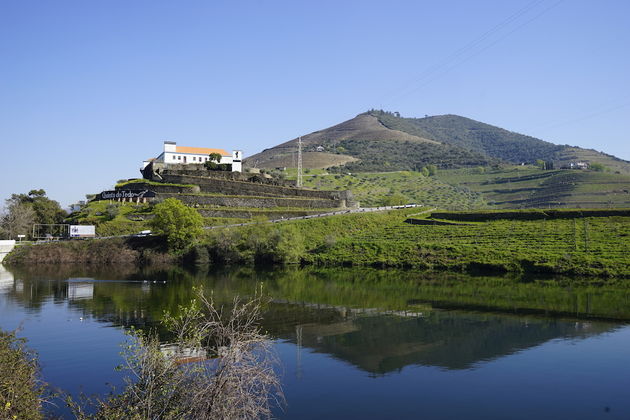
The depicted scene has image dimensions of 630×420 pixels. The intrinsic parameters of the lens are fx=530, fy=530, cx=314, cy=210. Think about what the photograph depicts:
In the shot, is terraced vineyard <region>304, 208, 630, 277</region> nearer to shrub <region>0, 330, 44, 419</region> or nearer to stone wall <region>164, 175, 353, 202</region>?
stone wall <region>164, 175, 353, 202</region>

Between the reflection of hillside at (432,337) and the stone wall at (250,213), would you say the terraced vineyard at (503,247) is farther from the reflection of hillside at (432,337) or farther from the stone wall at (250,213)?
the reflection of hillside at (432,337)

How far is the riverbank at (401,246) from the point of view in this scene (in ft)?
192

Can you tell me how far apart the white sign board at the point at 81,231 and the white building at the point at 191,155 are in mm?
28041

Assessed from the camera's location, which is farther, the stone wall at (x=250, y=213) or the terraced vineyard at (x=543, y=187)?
the terraced vineyard at (x=543, y=187)

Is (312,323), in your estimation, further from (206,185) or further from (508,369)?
(206,185)

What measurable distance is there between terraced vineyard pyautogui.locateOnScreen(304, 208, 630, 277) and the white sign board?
3200 centimetres

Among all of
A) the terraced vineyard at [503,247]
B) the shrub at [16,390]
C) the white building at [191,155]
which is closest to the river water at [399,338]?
the shrub at [16,390]

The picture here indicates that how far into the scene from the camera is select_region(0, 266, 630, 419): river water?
2120 cm

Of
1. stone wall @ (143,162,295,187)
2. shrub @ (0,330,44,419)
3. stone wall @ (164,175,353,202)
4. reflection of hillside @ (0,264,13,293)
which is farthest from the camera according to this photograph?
stone wall @ (143,162,295,187)

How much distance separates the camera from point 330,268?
65375 mm

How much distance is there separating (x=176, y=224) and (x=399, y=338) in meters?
48.7

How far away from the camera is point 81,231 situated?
243 feet

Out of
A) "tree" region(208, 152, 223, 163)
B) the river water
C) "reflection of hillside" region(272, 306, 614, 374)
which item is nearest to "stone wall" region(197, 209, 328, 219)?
"tree" region(208, 152, 223, 163)

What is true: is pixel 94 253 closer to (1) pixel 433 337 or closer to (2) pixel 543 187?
(1) pixel 433 337
